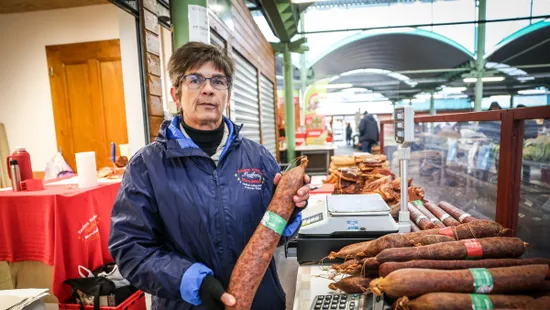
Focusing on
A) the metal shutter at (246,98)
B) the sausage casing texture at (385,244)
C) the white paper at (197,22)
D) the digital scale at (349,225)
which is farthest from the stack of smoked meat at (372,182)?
the metal shutter at (246,98)

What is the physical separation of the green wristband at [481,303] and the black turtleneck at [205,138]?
1199 millimetres

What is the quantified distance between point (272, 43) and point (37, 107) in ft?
19.9

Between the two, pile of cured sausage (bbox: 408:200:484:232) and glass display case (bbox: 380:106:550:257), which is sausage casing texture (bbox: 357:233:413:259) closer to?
pile of cured sausage (bbox: 408:200:484:232)

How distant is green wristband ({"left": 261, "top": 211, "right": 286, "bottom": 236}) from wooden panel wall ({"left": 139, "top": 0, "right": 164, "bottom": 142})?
2.14m

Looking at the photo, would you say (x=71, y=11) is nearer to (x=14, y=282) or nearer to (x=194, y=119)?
(x=14, y=282)

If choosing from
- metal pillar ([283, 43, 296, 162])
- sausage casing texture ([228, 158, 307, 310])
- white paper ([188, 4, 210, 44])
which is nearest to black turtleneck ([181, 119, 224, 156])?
sausage casing texture ([228, 158, 307, 310])

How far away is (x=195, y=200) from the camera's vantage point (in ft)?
4.35

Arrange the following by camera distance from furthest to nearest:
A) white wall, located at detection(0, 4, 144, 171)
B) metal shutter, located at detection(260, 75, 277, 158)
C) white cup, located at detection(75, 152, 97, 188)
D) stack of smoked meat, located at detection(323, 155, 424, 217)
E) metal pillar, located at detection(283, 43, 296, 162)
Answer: metal pillar, located at detection(283, 43, 296, 162) < metal shutter, located at detection(260, 75, 277, 158) < white wall, located at detection(0, 4, 144, 171) < white cup, located at detection(75, 152, 97, 188) < stack of smoked meat, located at detection(323, 155, 424, 217)

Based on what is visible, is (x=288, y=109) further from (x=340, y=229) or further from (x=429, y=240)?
(x=429, y=240)

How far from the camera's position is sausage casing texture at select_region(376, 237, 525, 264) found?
1262mm

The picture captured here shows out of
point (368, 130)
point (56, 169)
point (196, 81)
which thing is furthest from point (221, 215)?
point (368, 130)

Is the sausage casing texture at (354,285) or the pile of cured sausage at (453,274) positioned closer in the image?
the pile of cured sausage at (453,274)

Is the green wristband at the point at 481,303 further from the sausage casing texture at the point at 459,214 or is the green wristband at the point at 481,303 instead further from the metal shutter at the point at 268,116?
the metal shutter at the point at 268,116

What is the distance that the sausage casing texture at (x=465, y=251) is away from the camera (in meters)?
1.26
